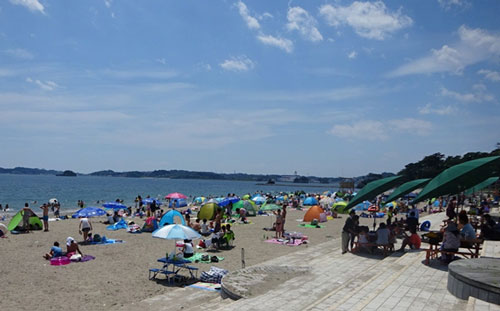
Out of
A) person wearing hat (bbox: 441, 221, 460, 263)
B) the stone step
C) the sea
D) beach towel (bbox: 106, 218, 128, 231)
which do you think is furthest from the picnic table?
the sea

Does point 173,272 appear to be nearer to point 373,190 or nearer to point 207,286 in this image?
point 207,286

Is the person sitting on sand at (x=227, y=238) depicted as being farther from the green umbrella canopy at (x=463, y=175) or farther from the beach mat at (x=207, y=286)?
the green umbrella canopy at (x=463, y=175)

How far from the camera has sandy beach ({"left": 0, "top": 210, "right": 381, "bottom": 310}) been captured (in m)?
8.89

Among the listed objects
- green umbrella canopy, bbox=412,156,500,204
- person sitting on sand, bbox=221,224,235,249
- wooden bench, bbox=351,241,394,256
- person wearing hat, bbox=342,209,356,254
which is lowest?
person sitting on sand, bbox=221,224,235,249

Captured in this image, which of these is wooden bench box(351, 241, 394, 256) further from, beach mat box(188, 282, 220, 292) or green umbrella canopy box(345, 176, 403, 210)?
beach mat box(188, 282, 220, 292)

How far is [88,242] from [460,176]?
1389 cm

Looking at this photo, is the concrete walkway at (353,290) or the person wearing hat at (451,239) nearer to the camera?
the concrete walkway at (353,290)

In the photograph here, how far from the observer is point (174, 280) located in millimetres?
10547

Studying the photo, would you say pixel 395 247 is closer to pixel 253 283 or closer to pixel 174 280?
pixel 253 283

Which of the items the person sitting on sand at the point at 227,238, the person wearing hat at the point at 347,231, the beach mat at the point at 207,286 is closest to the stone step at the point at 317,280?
the person wearing hat at the point at 347,231

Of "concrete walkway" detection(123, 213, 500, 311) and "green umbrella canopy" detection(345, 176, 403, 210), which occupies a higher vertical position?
"green umbrella canopy" detection(345, 176, 403, 210)

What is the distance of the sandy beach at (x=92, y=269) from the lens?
8.89 meters

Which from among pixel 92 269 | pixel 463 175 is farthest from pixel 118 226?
pixel 463 175

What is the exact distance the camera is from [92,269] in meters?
11.7
